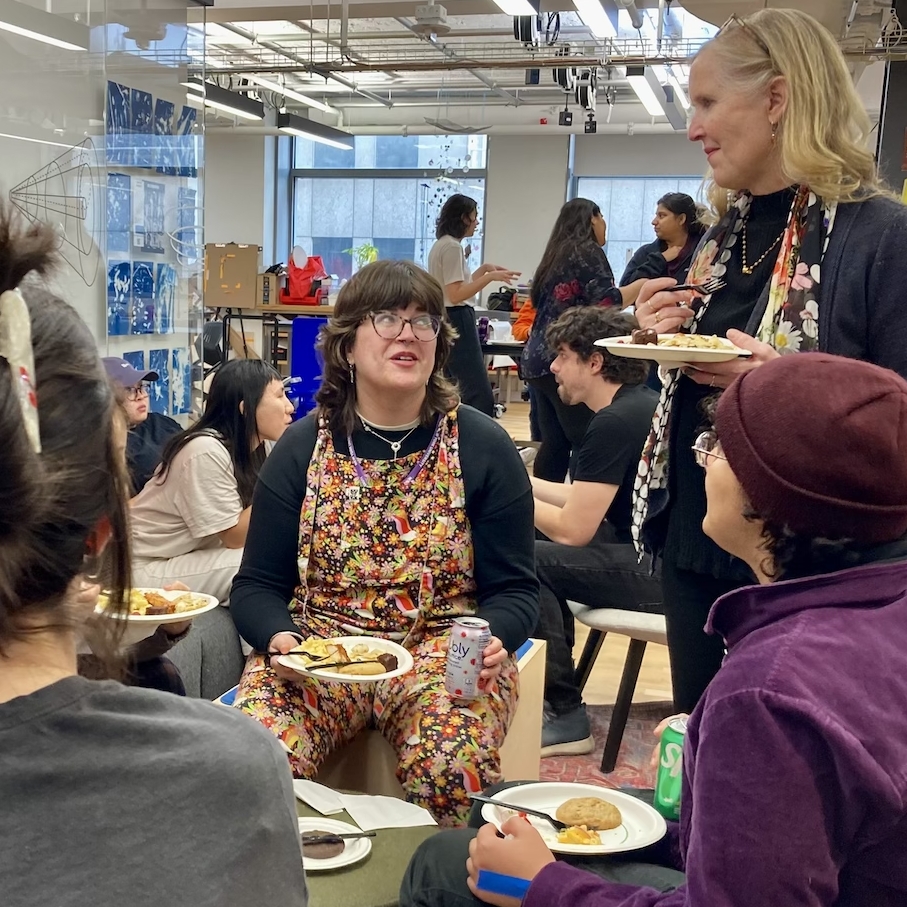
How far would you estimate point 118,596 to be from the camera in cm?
95

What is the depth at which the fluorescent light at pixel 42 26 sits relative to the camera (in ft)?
14.1

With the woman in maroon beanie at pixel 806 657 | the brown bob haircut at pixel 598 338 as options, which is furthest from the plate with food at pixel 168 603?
the brown bob haircut at pixel 598 338

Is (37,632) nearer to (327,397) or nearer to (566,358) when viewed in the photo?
(327,397)

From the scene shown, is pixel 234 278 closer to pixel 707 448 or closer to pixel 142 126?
pixel 142 126

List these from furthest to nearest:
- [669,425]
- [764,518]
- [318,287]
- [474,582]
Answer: [318,287] → [474,582] → [669,425] → [764,518]

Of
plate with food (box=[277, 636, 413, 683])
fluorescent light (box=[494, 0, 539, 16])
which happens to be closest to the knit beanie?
plate with food (box=[277, 636, 413, 683])

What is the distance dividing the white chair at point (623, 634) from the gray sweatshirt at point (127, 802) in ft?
7.60

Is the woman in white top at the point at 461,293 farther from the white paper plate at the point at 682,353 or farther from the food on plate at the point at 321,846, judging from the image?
the food on plate at the point at 321,846

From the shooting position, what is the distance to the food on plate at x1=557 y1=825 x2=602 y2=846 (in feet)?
5.33

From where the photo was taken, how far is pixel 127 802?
76 cm

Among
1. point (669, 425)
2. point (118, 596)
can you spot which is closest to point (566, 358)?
point (669, 425)

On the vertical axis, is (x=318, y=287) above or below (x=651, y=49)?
below

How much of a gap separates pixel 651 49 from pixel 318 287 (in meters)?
3.95

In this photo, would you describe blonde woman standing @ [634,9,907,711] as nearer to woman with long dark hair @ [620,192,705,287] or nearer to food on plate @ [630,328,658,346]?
food on plate @ [630,328,658,346]
